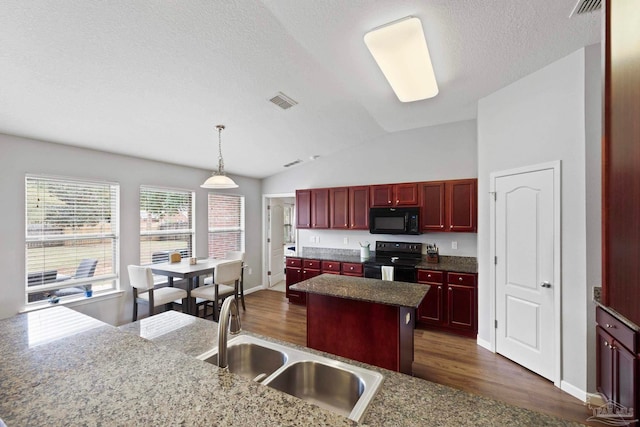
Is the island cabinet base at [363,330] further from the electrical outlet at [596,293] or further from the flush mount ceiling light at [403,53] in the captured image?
the flush mount ceiling light at [403,53]

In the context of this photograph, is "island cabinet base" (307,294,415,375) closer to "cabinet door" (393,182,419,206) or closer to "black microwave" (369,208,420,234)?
"black microwave" (369,208,420,234)

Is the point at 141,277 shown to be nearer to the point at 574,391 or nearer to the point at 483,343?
the point at 483,343

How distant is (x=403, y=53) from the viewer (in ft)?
6.83

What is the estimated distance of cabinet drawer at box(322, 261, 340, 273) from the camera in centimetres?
459

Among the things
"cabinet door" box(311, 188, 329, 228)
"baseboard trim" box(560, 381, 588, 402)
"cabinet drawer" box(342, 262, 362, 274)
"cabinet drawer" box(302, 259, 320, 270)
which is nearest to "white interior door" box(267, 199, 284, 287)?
"cabinet door" box(311, 188, 329, 228)

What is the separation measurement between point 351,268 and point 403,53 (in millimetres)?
3154

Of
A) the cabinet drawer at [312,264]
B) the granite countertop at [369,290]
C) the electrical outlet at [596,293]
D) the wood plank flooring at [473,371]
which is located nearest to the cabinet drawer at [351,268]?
the cabinet drawer at [312,264]

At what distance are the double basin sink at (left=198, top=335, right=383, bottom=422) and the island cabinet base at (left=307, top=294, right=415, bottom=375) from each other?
1.11m

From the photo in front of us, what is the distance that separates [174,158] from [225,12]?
2846 mm

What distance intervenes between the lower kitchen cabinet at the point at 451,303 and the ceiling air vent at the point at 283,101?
A: 277 cm

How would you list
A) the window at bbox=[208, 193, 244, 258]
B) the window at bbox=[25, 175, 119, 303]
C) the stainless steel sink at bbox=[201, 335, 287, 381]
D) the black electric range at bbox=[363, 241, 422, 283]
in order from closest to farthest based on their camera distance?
the stainless steel sink at bbox=[201, 335, 287, 381], the window at bbox=[25, 175, 119, 303], the black electric range at bbox=[363, 241, 422, 283], the window at bbox=[208, 193, 244, 258]

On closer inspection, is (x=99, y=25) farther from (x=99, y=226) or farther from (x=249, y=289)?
(x=249, y=289)

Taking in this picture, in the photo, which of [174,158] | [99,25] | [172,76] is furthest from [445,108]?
[174,158]

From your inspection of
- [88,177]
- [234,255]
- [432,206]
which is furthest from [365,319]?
[88,177]
